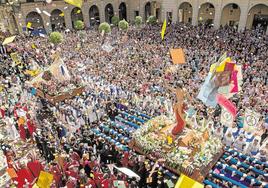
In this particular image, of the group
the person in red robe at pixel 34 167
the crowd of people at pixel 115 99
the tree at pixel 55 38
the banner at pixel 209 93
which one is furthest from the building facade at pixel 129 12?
the person in red robe at pixel 34 167

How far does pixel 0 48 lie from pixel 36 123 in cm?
1584

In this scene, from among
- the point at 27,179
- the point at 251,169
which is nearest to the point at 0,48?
the point at 27,179

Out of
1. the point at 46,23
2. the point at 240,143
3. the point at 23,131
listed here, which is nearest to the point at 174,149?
the point at 240,143

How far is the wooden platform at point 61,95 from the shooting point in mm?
15719

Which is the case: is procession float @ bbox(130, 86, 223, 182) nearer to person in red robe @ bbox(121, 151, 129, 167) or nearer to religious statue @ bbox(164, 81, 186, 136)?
religious statue @ bbox(164, 81, 186, 136)

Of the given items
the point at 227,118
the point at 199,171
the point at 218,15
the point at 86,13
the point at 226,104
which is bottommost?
the point at 199,171

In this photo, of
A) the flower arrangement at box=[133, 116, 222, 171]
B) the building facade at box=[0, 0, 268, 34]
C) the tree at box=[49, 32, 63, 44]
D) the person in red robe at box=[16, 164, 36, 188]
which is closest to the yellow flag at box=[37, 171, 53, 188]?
the person in red robe at box=[16, 164, 36, 188]

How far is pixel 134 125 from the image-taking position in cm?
1249

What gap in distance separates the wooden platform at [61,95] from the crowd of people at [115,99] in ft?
1.17

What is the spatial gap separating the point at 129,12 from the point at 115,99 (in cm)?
3214

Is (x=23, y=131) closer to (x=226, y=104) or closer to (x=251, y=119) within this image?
(x=226, y=104)

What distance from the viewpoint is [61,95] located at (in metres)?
16.0

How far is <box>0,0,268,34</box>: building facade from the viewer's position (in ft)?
99.0

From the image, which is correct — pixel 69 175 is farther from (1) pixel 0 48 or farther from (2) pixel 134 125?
(1) pixel 0 48
